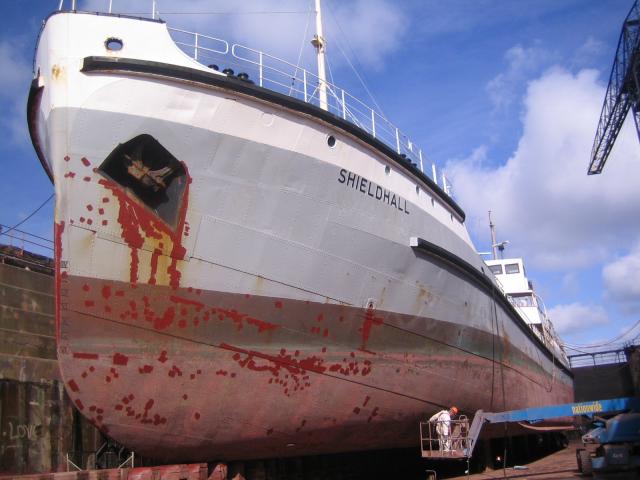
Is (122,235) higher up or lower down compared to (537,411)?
higher up

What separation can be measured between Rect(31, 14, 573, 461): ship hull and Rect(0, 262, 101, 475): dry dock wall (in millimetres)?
4142

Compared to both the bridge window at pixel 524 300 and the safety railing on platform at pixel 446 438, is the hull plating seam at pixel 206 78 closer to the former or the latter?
the safety railing on platform at pixel 446 438

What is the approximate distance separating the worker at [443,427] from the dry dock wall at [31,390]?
20.3ft

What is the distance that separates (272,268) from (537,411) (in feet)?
16.3

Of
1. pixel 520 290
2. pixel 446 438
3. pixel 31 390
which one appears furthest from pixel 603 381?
pixel 31 390

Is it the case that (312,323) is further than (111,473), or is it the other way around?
(312,323)

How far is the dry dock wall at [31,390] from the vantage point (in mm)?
8711

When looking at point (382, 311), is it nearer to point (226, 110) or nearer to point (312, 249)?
point (312, 249)

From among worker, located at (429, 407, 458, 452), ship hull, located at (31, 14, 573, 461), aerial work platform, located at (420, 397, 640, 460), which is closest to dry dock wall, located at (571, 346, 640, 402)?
aerial work platform, located at (420, 397, 640, 460)

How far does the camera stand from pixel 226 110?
6.17 metres

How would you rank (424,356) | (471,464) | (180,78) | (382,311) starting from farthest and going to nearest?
(471,464) < (424,356) < (382,311) < (180,78)

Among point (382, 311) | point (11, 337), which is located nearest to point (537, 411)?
point (382, 311)

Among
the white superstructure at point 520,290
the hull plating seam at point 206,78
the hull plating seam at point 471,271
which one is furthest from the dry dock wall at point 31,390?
the white superstructure at point 520,290

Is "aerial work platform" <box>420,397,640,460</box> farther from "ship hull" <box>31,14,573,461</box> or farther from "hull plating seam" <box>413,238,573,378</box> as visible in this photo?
"hull plating seam" <box>413,238,573,378</box>
